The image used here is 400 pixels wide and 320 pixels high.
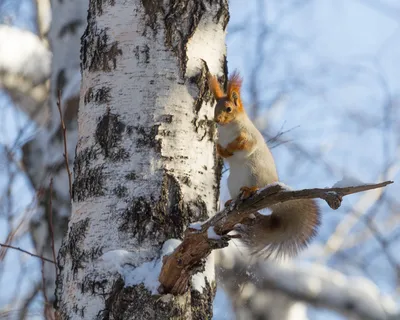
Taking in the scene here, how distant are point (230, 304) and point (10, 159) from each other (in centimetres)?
131

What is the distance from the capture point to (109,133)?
1.32 meters

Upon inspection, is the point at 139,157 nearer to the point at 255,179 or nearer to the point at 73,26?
the point at 255,179

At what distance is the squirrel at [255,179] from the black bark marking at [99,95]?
21 centimetres

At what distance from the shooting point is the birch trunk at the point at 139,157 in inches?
48.0

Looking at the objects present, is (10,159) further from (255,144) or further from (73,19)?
(255,144)

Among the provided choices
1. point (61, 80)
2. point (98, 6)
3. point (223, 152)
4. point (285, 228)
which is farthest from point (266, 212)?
point (61, 80)

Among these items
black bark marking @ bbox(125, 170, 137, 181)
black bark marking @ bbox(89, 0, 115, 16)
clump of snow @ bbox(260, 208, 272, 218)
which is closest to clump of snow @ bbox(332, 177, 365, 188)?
clump of snow @ bbox(260, 208, 272, 218)

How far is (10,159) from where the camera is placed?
333 centimetres

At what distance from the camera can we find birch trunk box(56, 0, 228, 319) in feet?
4.00

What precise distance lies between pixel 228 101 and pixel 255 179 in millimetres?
161

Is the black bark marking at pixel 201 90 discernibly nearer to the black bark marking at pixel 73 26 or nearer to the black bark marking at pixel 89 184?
the black bark marking at pixel 89 184

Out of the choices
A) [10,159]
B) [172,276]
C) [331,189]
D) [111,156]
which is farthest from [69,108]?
[331,189]

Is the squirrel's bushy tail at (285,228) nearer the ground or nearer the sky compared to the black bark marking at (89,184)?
nearer the ground

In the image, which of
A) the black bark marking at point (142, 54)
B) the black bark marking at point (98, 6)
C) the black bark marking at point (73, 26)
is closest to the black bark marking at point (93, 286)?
the black bark marking at point (142, 54)
